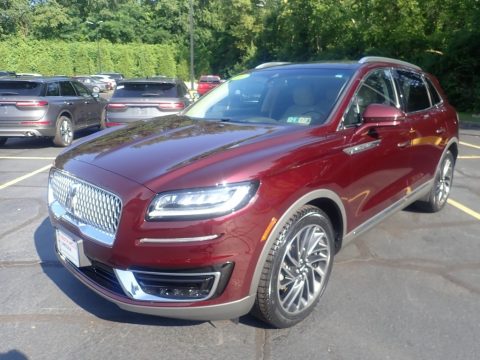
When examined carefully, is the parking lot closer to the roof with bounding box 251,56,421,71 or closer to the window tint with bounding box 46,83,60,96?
the roof with bounding box 251,56,421,71

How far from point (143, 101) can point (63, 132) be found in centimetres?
232

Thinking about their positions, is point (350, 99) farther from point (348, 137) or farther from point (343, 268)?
point (343, 268)

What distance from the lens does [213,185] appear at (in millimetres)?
2580

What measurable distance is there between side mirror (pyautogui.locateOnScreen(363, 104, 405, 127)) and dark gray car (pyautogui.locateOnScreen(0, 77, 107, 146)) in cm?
770

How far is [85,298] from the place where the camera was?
350 centimetres

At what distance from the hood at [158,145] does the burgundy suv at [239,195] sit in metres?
0.01

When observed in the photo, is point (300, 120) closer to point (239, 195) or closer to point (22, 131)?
point (239, 195)

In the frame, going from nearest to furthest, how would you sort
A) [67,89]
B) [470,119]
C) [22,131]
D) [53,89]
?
[22,131] < [53,89] < [67,89] < [470,119]

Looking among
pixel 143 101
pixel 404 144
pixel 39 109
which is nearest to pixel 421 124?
pixel 404 144

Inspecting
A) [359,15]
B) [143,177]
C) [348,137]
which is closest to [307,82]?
[348,137]

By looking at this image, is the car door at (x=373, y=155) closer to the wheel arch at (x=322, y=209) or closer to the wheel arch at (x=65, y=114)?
the wheel arch at (x=322, y=209)

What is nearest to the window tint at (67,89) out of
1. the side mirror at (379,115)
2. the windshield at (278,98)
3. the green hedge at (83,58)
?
the windshield at (278,98)

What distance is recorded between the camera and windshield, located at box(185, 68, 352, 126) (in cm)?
367

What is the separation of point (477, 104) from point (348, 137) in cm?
1691
